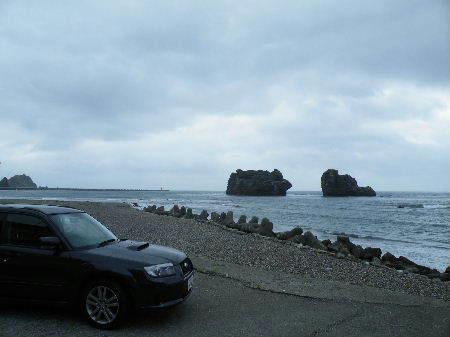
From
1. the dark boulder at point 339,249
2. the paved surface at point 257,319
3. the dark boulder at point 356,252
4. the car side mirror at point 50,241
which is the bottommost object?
the dark boulder at point 356,252

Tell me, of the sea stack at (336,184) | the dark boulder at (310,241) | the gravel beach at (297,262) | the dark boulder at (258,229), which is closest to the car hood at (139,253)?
the gravel beach at (297,262)

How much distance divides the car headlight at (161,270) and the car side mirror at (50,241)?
133cm

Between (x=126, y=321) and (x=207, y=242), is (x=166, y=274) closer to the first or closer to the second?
(x=126, y=321)

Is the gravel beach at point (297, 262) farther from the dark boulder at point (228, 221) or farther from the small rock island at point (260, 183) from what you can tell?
the small rock island at point (260, 183)

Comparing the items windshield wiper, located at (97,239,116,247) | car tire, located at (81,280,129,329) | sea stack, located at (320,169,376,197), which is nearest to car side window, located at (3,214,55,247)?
windshield wiper, located at (97,239,116,247)

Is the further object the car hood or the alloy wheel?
the car hood

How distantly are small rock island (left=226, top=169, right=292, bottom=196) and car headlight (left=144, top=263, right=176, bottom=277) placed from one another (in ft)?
441

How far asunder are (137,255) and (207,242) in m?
8.57

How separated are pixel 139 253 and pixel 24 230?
5.77 ft

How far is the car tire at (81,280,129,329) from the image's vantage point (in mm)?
5125

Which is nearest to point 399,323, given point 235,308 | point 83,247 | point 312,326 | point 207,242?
point 312,326

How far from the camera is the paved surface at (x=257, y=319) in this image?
5180 millimetres

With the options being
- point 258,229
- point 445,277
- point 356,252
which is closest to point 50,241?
point 445,277

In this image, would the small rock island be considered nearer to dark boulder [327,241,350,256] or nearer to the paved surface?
dark boulder [327,241,350,256]
